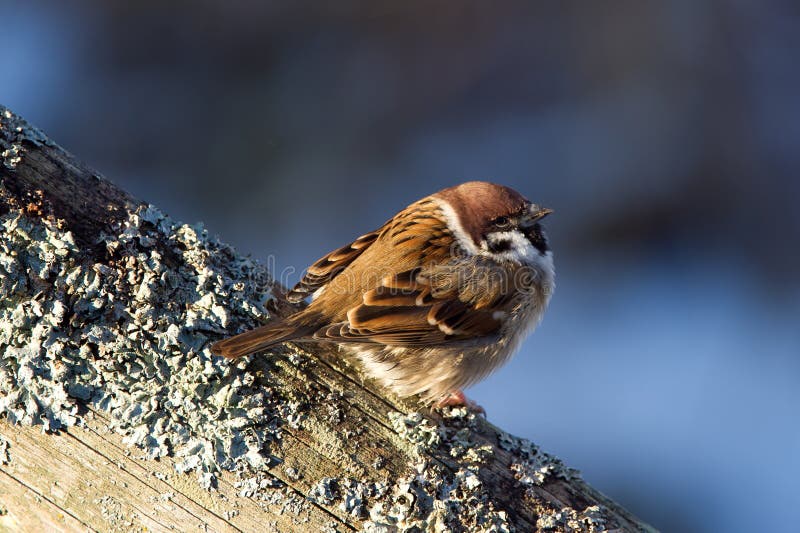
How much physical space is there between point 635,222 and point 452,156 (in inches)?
45.5

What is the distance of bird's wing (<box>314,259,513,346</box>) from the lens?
2801 millimetres

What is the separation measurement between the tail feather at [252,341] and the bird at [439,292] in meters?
0.19

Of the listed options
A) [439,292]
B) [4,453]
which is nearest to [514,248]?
[439,292]

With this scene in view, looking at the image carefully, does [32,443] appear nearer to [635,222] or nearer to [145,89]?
[145,89]

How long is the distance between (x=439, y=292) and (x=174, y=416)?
4.19 ft

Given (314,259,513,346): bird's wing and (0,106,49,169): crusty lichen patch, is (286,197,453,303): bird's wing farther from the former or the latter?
(0,106,49,169): crusty lichen patch

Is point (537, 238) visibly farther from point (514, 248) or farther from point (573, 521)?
point (573, 521)

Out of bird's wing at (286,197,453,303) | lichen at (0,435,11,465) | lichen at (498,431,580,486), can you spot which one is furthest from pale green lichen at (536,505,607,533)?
lichen at (0,435,11,465)

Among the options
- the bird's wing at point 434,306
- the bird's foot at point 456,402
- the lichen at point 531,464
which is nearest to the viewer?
the lichen at point 531,464

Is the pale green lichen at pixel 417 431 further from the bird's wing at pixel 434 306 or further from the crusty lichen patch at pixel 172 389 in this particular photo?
the bird's wing at pixel 434 306

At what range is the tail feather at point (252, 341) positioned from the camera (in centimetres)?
215

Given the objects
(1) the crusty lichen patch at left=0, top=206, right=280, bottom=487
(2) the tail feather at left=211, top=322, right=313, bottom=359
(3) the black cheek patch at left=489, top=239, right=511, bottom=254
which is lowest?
(1) the crusty lichen patch at left=0, top=206, right=280, bottom=487

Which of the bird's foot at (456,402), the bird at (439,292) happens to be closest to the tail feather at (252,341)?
the bird at (439,292)

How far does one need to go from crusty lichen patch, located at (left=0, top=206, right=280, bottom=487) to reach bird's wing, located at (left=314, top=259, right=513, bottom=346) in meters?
0.64
